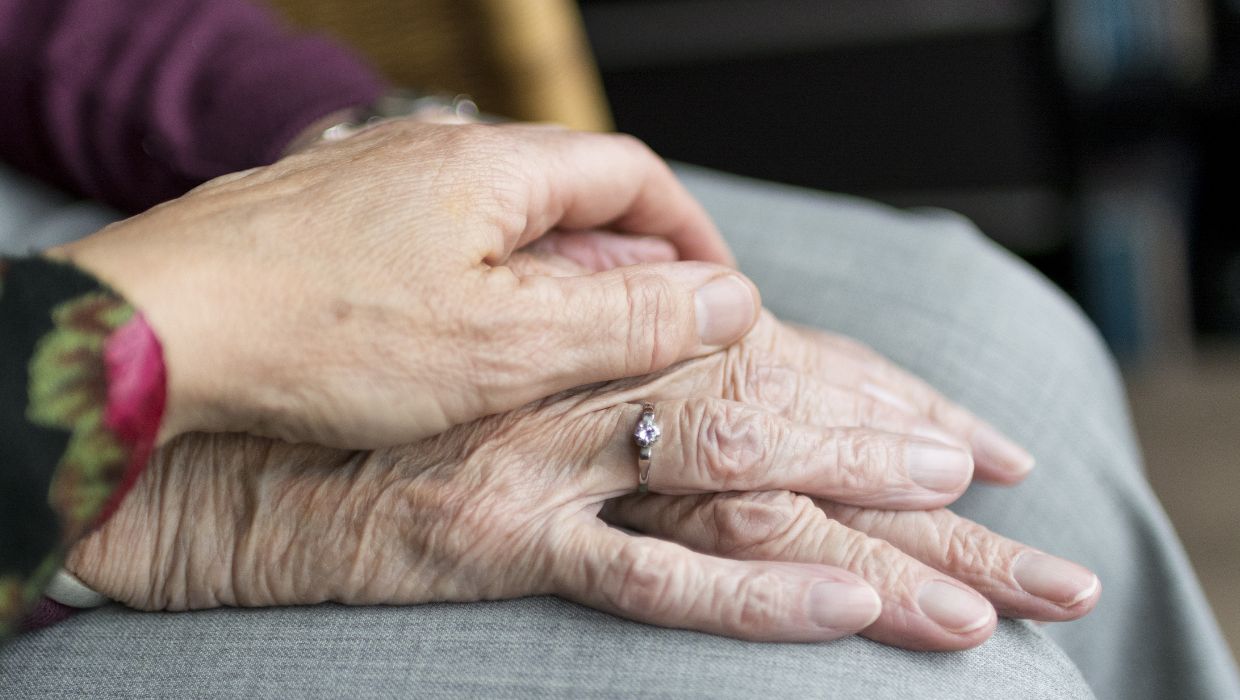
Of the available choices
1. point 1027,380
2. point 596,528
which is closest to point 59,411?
point 596,528

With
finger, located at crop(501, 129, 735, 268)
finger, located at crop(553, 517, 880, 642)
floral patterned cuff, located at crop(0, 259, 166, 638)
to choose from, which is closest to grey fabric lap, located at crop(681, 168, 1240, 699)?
finger, located at crop(501, 129, 735, 268)

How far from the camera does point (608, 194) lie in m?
0.79

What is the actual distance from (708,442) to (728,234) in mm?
358

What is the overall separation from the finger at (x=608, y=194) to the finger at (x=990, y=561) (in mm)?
259

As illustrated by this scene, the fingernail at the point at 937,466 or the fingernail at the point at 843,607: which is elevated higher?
the fingernail at the point at 937,466

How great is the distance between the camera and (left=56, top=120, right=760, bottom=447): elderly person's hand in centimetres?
60

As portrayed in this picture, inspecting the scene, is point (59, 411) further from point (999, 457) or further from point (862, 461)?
point (999, 457)

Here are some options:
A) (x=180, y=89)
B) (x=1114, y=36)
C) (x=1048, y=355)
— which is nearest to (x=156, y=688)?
(x=180, y=89)

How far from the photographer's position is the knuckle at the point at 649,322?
0.68m

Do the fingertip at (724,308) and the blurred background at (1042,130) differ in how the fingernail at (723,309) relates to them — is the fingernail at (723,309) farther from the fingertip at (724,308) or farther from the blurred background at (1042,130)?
the blurred background at (1042,130)

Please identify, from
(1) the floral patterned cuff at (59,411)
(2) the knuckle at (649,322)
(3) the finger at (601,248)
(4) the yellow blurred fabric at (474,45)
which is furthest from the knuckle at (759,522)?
(4) the yellow blurred fabric at (474,45)

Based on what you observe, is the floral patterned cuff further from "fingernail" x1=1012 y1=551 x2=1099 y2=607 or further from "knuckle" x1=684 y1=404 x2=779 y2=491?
"fingernail" x1=1012 y1=551 x2=1099 y2=607

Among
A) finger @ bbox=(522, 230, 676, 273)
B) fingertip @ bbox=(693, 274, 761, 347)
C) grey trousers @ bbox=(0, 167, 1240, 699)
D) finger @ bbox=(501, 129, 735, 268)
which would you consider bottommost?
grey trousers @ bbox=(0, 167, 1240, 699)

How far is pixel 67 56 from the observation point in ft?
3.10
